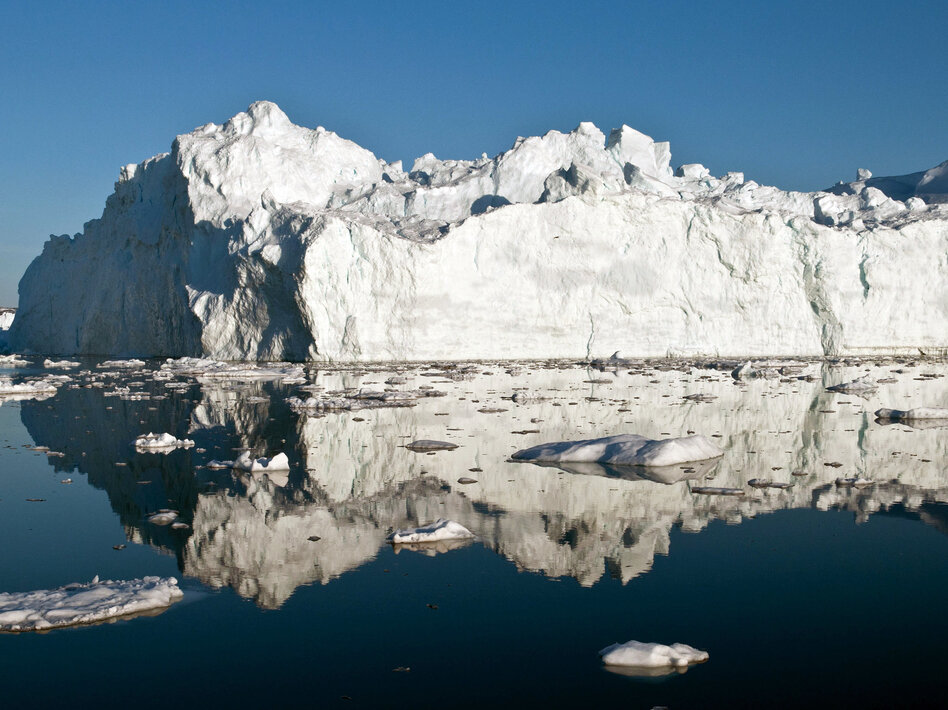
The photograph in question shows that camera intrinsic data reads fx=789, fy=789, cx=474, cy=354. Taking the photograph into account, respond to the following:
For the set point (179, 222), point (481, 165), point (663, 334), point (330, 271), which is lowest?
point (663, 334)

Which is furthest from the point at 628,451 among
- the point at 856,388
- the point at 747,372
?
the point at 747,372

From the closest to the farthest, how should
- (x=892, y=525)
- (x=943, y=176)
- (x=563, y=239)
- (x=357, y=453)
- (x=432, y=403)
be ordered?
(x=892, y=525) → (x=357, y=453) → (x=432, y=403) → (x=563, y=239) → (x=943, y=176)

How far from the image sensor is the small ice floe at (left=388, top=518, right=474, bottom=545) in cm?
479

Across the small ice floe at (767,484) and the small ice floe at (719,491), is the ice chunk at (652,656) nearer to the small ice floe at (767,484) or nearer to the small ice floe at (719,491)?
the small ice floe at (719,491)

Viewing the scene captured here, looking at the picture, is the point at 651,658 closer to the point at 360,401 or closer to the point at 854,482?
the point at 854,482

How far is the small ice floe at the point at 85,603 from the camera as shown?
355 centimetres

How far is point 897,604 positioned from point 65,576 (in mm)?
4233

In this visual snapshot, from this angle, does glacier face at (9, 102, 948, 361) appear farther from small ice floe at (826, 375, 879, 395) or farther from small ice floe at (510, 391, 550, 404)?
small ice floe at (826, 375, 879, 395)

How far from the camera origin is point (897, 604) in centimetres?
376

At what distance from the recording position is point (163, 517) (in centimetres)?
536

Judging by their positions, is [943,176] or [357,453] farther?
[943,176]

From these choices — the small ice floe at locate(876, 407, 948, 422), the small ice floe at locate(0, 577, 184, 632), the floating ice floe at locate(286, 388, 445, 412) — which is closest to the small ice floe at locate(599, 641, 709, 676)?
the small ice floe at locate(0, 577, 184, 632)

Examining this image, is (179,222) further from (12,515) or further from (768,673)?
(768,673)

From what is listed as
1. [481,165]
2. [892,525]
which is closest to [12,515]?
[892,525]
